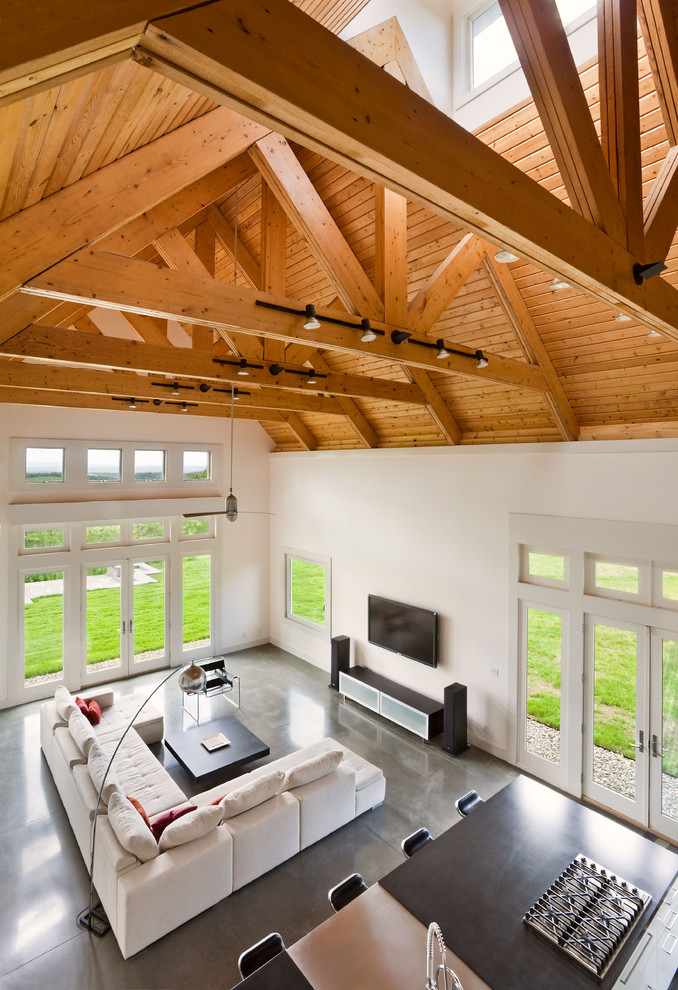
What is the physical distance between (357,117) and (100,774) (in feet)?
17.5

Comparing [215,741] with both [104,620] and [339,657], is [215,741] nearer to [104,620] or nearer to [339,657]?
[339,657]

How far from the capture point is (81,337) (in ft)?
14.4

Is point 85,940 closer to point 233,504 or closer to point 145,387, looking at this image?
point 233,504

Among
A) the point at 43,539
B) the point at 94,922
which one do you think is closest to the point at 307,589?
the point at 43,539

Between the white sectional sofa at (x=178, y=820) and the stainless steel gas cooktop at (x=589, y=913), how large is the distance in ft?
7.76

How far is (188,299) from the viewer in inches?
121

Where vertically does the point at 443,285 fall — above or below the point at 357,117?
above

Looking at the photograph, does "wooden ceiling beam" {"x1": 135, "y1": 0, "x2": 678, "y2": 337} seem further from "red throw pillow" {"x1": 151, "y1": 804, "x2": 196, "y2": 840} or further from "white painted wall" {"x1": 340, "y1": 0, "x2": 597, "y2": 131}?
"red throw pillow" {"x1": 151, "y1": 804, "x2": 196, "y2": 840}

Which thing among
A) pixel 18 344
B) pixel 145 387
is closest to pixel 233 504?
pixel 145 387

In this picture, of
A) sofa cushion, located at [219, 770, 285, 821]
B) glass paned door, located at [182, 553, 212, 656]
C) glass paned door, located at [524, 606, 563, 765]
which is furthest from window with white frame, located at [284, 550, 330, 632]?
sofa cushion, located at [219, 770, 285, 821]

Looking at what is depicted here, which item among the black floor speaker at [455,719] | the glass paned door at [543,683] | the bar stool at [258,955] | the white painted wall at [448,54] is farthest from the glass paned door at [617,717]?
the white painted wall at [448,54]

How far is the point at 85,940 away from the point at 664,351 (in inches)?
263

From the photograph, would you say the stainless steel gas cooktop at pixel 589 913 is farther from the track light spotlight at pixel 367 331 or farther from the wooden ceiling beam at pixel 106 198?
the wooden ceiling beam at pixel 106 198

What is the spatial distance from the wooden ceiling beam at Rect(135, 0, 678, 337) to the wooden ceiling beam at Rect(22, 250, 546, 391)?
187 centimetres
